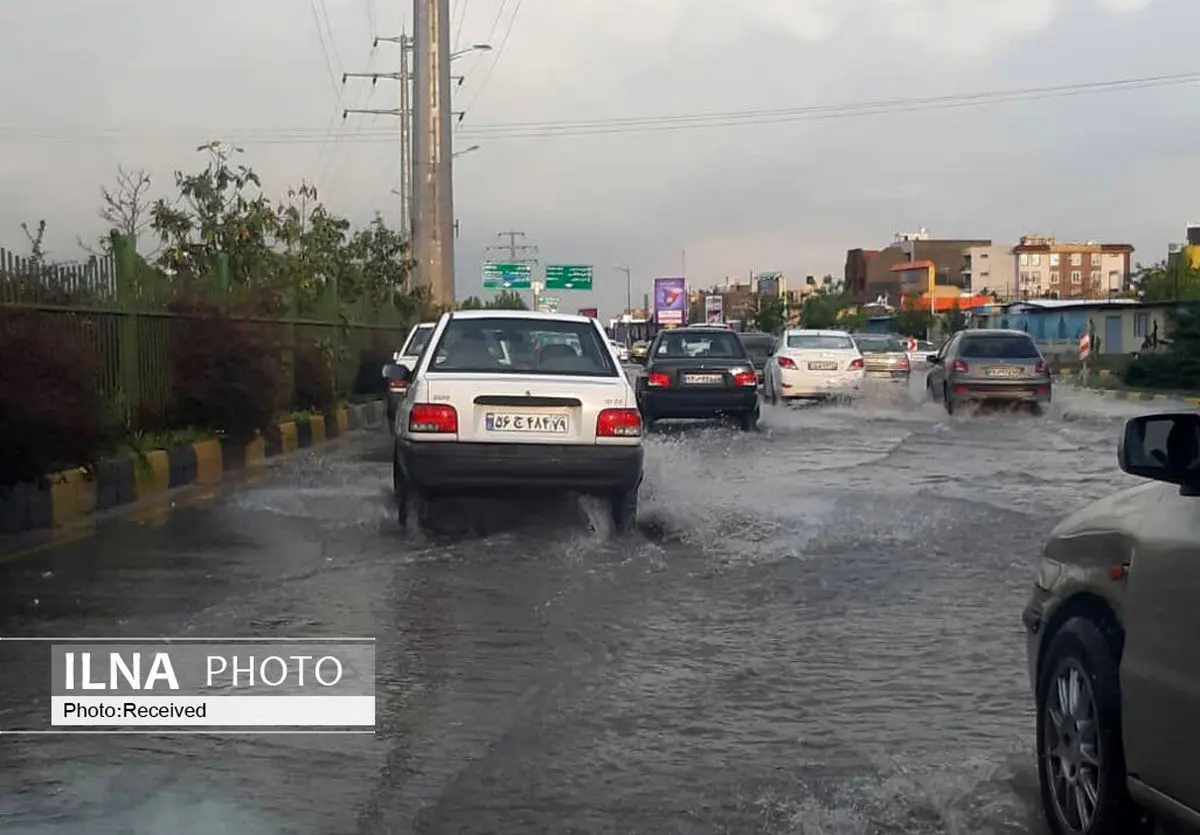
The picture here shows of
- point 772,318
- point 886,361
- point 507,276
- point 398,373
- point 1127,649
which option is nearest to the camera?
point 1127,649

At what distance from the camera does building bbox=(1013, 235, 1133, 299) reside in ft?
452

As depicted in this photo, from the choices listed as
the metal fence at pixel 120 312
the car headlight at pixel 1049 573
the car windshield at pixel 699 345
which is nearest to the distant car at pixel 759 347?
the car windshield at pixel 699 345

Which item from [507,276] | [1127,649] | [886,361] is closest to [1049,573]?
[1127,649]

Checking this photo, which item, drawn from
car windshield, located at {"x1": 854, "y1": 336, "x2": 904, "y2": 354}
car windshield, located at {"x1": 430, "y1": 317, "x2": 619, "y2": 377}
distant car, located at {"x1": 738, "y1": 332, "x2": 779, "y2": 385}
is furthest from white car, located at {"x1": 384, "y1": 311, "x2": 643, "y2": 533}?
distant car, located at {"x1": 738, "y1": 332, "x2": 779, "y2": 385}

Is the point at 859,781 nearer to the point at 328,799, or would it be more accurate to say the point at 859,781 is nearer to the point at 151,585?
the point at 328,799

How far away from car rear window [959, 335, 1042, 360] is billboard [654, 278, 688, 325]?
1990 inches

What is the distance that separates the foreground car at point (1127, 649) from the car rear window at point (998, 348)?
21.6m

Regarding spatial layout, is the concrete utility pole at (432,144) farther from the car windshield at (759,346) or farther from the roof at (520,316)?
the roof at (520,316)

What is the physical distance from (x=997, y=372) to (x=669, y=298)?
2067 inches

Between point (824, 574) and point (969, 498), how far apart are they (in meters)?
4.35

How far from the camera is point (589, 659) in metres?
6.61

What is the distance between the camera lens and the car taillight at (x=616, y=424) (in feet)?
32.1

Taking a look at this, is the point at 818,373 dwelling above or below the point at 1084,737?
above

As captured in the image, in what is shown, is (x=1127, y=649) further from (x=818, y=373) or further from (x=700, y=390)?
(x=818, y=373)
